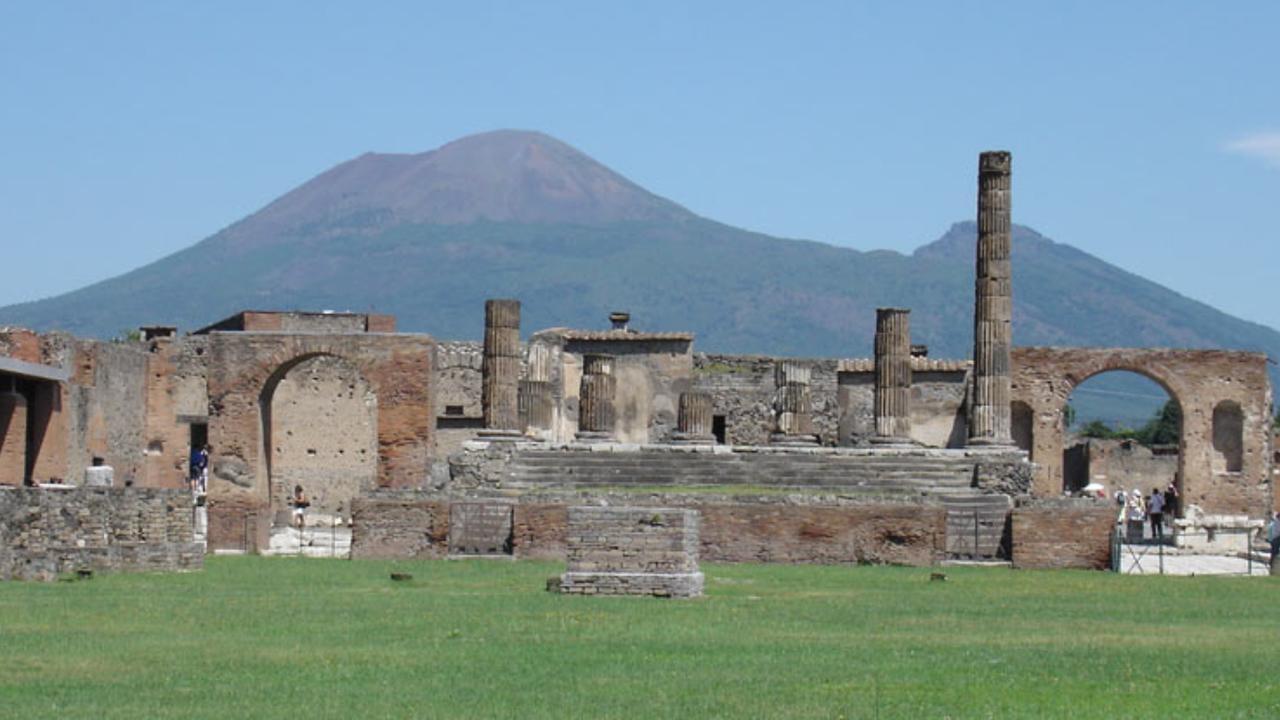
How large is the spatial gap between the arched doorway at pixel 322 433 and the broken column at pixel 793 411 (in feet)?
34.4

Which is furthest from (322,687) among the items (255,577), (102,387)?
(102,387)

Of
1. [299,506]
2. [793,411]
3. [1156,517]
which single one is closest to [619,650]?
[793,411]

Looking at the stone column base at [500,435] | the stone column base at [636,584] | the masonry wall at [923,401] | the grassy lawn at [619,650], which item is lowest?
the grassy lawn at [619,650]

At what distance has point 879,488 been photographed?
39.7m

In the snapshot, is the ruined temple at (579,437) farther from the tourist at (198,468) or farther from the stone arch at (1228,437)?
the tourist at (198,468)

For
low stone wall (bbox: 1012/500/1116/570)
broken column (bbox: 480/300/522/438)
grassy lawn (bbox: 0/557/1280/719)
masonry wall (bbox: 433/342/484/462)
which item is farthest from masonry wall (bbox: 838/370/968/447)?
grassy lawn (bbox: 0/557/1280/719)

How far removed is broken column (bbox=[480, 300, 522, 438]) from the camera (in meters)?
45.5

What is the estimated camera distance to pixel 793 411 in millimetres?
47500

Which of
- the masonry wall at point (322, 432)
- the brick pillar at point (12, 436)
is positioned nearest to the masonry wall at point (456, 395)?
the masonry wall at point (322, 432)

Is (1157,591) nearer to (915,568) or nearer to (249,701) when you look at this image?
(915,568)

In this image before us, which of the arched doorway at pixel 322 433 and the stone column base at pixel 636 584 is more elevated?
the arched doorway at pixel 322 433

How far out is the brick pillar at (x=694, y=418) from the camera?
4556 centimetres

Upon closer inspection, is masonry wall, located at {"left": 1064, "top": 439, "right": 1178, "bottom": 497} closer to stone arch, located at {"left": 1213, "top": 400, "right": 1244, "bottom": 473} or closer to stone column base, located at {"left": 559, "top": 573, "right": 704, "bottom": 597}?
stone arch, located at {"left": 1213, "top": 400, "right": 1244, "bottom": 473}

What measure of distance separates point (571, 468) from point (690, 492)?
4420mm
